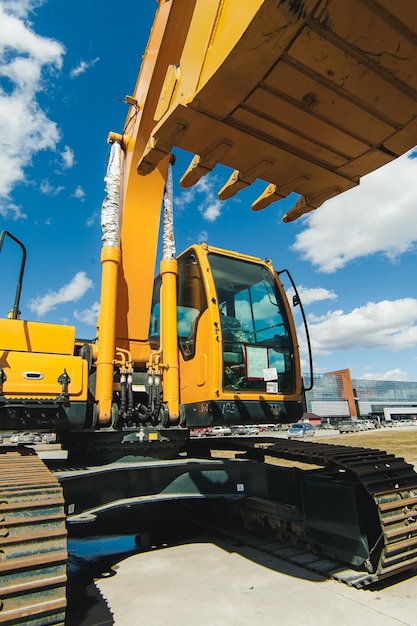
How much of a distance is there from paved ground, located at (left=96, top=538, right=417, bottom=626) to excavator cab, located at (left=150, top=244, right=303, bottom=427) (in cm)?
137

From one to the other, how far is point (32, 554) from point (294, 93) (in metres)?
2.85

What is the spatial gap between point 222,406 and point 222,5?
10.4ft

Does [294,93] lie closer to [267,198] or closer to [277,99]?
[277,99]

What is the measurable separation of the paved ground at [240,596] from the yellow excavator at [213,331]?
289 mm

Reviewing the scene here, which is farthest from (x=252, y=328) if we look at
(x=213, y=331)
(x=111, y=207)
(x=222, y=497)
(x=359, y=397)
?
(x=359, y=397)

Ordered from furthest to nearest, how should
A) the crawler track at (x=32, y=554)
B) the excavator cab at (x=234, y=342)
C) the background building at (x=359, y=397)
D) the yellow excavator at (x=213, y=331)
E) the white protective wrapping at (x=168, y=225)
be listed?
1. the background building at (x=359, y=397)
2. the white protective wrapping at (x=168, y=225)
3. the excavator cab at (x=234, y=342)
4. the crawler track at (x=32, y=554)
5. the yellow excavator at (x=213, y=331)

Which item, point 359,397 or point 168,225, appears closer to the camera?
point 168,225

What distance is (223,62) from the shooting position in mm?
1989

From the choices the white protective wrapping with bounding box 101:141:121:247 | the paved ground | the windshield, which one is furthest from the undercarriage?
the white protective wrapping with bounding box 101:141:121:247

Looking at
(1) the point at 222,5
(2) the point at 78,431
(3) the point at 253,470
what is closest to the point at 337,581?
(3) the point at 253,470

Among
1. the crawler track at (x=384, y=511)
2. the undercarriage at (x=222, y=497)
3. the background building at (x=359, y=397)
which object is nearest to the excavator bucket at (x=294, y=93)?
the undercarriage at (x=222, y=497)

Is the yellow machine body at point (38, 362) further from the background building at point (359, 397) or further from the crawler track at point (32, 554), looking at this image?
the background building at point (359, 397)

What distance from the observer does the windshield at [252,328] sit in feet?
14.7

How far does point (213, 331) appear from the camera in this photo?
4332mm
